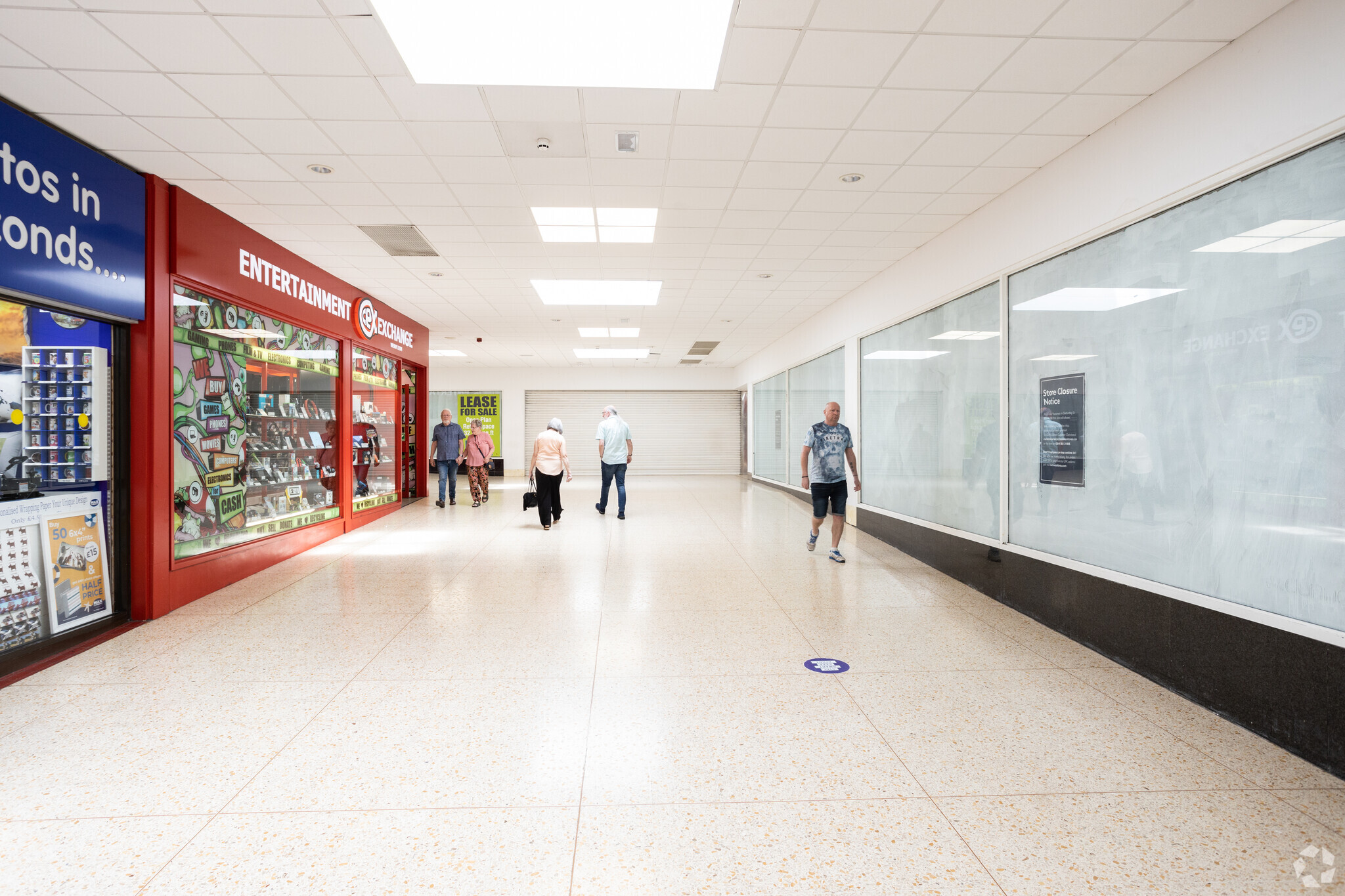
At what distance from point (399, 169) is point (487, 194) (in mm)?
670

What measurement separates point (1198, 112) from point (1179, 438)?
63.9 inches

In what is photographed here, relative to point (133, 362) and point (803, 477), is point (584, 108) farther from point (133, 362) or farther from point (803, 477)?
point (803, 477)

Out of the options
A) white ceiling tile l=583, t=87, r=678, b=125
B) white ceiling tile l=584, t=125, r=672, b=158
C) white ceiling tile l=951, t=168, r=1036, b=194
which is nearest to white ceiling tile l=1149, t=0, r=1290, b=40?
white ceiling tile l=951, t=168, r=1036, b=194

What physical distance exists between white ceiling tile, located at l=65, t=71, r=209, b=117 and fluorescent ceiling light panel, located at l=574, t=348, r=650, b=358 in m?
10.3

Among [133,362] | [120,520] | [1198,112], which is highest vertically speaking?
[1198,112]

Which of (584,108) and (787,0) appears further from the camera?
(584,108)

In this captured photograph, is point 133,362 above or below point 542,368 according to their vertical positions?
below

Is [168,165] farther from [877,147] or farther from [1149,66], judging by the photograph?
[1149,66]

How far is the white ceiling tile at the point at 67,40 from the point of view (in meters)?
2.94

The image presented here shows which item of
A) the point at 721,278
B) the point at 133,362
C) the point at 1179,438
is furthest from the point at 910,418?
the point at 133,362

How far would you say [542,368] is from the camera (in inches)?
704

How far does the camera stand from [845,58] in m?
3.31

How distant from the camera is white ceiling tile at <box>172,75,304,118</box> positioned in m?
3.48

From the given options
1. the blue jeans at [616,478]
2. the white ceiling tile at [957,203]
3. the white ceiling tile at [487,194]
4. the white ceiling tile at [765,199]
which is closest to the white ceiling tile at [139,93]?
the white ceiling tile at [487,194]
